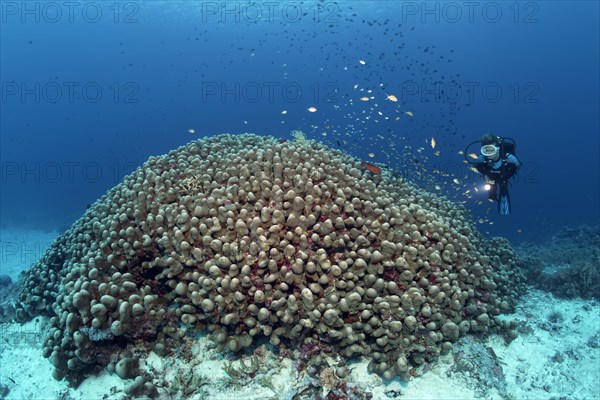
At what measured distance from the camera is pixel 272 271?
16.6 ft

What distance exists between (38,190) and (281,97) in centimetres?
6816

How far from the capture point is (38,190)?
74.3 metres

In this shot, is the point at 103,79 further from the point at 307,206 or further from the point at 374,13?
the point at 307,206

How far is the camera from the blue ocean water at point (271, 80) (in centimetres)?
6519

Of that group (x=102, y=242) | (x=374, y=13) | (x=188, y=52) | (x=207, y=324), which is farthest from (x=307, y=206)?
(x=188, y=52)

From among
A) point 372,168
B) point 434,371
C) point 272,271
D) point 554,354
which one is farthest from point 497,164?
point 272,271

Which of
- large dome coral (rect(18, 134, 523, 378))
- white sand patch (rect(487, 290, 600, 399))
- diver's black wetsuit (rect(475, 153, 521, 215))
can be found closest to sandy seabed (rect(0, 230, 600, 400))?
white sand patch (rect(487, 290, 600, 399))

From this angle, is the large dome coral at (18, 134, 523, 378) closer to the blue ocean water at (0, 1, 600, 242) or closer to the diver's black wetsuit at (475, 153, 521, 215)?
the diver's black wetsuit at (475, 153, 521, 215)

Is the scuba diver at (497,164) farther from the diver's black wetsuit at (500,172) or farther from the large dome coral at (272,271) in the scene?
the large dome coral at (272,271)

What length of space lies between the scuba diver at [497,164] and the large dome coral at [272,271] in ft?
16.8

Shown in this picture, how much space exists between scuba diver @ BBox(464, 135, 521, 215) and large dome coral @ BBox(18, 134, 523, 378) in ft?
16.8

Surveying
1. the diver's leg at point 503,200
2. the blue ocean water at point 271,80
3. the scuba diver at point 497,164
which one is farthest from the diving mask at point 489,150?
the blue ocean water at point 271,80

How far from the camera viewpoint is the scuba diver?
1061cm

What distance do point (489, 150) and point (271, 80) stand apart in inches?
3427
